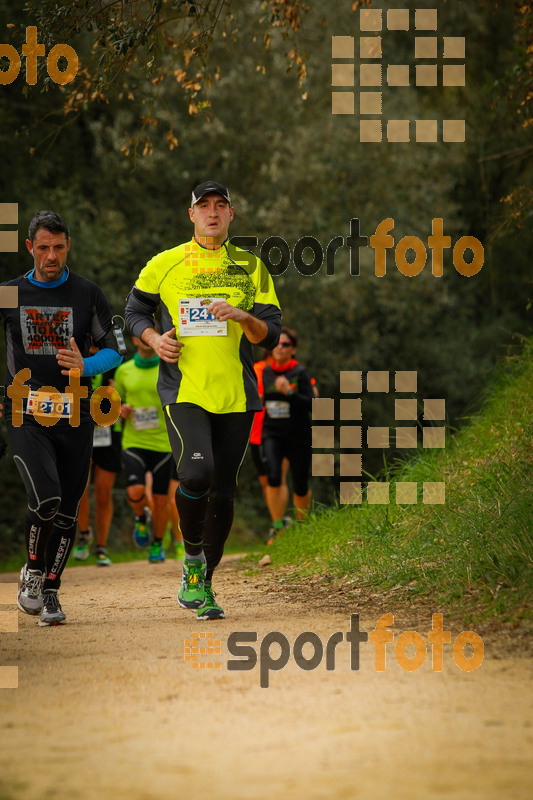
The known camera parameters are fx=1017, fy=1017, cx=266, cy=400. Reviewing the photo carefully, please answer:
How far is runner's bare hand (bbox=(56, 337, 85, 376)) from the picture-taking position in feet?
19.4

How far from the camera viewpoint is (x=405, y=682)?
4.20 meters

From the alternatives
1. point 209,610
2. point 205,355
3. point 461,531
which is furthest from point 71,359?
point 461,531

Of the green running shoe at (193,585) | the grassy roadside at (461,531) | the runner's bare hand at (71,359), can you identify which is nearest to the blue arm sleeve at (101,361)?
the runner's bare hand at (71,359)

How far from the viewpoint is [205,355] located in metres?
5.91

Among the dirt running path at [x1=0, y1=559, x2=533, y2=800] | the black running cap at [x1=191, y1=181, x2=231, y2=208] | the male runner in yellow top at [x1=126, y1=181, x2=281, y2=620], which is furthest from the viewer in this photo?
the black running cap at [x1=191, y1=181, x2=231, y2=208]

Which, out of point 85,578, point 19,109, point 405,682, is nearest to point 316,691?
point 405,682

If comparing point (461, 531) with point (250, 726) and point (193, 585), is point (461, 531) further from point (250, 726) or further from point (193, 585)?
point (250, 726)

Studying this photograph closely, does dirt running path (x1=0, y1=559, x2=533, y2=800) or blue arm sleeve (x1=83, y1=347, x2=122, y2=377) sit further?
blue arm sleeve (x1=83, y1=347, x2=122, y2=377)

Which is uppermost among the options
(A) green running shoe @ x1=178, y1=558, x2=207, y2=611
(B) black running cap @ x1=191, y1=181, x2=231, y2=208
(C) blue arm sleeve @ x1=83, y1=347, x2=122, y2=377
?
(B) black running cap @ x1=191, y1=181, x2=231, y2=208

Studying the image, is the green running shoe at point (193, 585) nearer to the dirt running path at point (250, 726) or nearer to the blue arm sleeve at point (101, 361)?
the dirt running path at point (250, 726)

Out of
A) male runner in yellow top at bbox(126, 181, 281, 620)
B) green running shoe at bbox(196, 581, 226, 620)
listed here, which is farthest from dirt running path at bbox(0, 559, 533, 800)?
male runner in yellow top at bbox(126, 181, 281, 620)

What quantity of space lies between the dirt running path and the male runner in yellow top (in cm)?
74

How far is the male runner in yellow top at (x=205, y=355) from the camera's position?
19.2ft

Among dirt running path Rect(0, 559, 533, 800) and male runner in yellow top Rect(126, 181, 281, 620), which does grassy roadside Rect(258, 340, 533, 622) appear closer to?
dirt running path Rect(0, 559, 533, 800)
